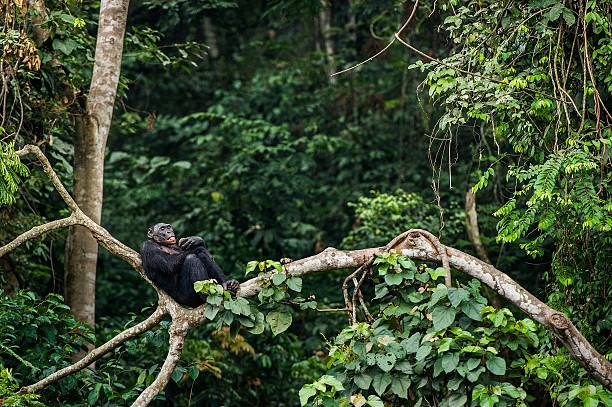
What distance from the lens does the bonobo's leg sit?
6375 mm

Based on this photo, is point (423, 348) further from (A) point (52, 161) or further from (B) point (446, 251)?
(A) point (52, 161)

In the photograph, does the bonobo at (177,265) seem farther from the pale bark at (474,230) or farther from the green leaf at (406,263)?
the pale bark at (474,230)

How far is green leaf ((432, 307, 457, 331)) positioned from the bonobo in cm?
152

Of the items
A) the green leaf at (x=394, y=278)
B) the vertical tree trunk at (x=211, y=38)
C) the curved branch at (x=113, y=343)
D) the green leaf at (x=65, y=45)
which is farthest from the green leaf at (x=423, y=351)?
the vertical tree trunk at (x=211, y=38)

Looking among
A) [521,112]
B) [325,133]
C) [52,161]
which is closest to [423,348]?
[521,112]

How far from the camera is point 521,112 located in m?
6.62

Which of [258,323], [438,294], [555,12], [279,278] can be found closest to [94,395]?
[258,323]

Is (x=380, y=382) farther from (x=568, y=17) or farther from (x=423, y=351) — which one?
(x=568, y=17)

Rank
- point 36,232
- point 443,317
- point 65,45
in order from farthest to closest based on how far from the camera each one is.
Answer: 1. point 65,45
2. point 36,232
3. point 443,317

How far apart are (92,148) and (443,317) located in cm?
459

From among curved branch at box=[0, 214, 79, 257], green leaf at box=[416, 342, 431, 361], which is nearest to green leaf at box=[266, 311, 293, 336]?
green leaf at box=[416, 342, 431, 361]

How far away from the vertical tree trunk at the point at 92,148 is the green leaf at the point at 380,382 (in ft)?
13.6

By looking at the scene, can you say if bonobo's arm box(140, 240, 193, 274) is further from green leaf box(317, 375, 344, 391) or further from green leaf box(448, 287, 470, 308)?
green leaf box(448, 287, 470, 308)

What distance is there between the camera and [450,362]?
193 inches
